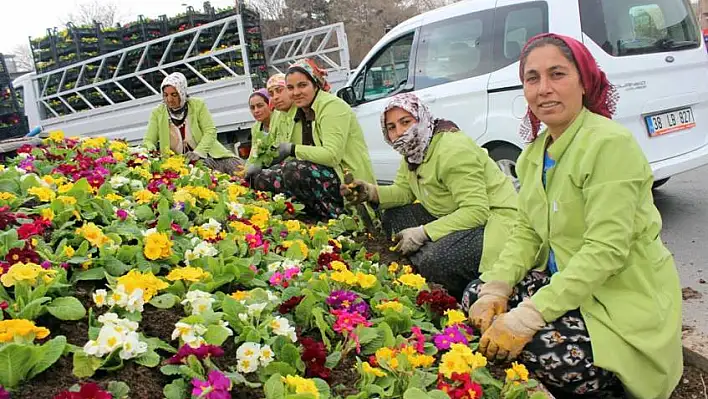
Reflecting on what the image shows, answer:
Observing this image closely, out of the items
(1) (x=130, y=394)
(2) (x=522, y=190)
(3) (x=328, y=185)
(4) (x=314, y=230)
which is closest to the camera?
(1) (x=130, y=394)

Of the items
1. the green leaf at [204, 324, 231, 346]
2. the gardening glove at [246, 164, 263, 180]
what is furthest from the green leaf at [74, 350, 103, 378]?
the gardening glove at [246, 164, 263, 180]

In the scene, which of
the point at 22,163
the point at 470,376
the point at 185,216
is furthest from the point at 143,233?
the point at 22,163

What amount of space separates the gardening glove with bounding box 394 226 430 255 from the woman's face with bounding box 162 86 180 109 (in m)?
3.07

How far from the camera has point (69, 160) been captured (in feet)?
12.8

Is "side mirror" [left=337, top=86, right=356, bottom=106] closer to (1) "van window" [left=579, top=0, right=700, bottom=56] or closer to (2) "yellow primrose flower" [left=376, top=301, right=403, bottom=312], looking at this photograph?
(1) "van window" [left=579, top=0, right=700, bottom=56]

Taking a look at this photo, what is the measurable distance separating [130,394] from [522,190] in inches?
60.9

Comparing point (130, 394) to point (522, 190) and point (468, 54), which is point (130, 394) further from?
point (468, 54)

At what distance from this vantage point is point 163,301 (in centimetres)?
196

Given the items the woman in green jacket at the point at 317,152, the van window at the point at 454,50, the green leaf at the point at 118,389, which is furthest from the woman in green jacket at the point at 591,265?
the van window at the point at 454,50

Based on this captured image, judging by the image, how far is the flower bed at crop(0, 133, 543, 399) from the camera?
1555 mm

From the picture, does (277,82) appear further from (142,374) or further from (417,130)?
(142,374)

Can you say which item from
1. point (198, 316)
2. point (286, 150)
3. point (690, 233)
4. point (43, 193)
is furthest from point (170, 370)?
point (690, 233)

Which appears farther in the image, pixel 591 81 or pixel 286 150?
pixel 286 150

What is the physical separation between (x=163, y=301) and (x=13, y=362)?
22.0 inches
